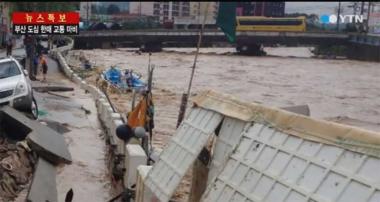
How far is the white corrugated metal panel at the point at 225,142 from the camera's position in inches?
182

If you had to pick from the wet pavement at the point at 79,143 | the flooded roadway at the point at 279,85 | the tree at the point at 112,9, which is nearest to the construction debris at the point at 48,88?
the wet pavement at the point at 79,143

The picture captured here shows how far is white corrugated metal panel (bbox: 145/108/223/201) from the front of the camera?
493cm

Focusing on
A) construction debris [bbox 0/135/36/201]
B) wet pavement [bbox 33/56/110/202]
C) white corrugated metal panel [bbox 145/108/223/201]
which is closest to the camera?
white corrugated metal panel [bbox 145/108/223/201]

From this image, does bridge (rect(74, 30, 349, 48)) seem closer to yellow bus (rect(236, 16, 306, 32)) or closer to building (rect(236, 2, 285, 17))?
yellow bus (rect(236, 16, 306, 32))

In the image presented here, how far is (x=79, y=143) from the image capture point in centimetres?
1249

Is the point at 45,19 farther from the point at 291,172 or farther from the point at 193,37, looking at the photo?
the point at 193,37

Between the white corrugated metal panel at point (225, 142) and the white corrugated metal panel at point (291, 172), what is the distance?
142 mm

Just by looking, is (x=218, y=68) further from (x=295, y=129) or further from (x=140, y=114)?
(x=295, y=129)

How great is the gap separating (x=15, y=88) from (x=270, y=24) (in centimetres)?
7074

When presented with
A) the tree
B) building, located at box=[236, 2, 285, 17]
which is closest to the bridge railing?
building, located at box=[236, 2, 285, 17]

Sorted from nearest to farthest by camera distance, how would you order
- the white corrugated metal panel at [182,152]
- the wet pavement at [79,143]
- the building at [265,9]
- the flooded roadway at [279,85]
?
the white corrugated metal panel at [182,152] < the wet pavement at [79,143] < the flooded roadway at [279,85] < the building at [265,9]

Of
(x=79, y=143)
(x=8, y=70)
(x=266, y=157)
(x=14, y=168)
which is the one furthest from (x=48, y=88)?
(x=266, y=157)

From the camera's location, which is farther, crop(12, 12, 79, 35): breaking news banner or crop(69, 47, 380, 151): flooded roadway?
crop(69, 47, 380, 151): flooded roadway

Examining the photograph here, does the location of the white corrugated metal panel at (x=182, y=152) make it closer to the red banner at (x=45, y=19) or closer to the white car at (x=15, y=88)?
the white car at (x=15, y=88)
